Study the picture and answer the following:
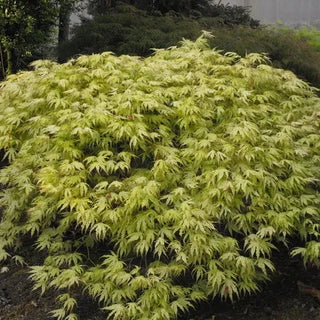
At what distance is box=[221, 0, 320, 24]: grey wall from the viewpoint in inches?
622

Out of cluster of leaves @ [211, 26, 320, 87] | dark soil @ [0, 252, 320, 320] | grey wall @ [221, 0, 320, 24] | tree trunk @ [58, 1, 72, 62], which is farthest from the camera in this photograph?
grey wall @ [221, 0, 320, 24]

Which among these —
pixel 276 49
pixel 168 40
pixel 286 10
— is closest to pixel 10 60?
pixel 168 40

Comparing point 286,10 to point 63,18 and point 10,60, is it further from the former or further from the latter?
point 10,60

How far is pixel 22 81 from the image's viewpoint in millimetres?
4539

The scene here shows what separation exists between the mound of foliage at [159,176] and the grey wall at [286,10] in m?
12.2

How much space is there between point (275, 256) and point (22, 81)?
2910 mm

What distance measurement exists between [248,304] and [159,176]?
130 centimetres

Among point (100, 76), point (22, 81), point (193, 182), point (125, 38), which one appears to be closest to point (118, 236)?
point (193, 182)

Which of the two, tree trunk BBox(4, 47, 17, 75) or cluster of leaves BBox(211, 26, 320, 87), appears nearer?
cluster of leaves BBox(211, 26, 320, 87)


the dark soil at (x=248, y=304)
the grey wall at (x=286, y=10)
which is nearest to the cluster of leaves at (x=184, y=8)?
the dark soil at (x=248, y=304)

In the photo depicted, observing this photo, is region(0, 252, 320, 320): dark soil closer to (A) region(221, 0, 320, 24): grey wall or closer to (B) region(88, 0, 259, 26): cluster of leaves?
(B) region(88, 0, 259, 26): cluster of leaves

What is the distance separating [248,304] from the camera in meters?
3.79

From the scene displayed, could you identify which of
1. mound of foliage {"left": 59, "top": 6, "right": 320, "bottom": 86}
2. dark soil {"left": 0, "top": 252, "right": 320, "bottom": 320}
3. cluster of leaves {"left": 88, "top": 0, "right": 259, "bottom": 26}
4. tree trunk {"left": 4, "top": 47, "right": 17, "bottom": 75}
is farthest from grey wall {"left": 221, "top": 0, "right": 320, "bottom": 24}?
dark soil {"left": 0, "top": 252, "right": 320, "bottom": 320}

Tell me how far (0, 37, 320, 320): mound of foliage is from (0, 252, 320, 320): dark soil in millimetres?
127
